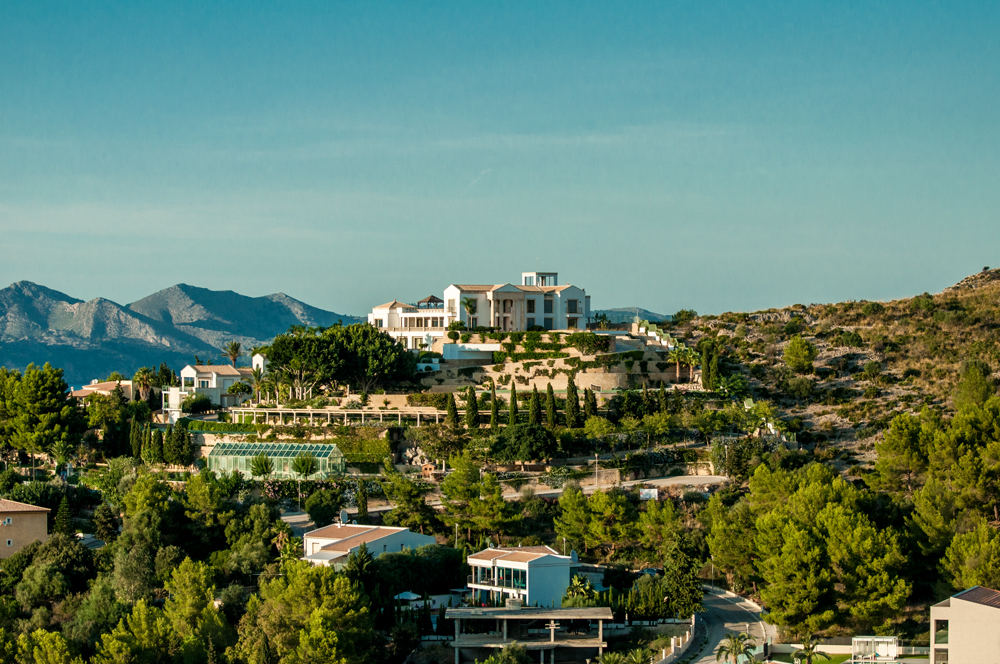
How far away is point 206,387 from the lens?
7694cm

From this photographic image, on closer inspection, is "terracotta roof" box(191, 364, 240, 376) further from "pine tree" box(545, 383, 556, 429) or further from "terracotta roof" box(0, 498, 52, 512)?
"pine tree" box(545, 383, 556, 429)

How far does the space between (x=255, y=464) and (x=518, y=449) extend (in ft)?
47.3

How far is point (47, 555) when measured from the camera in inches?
2008

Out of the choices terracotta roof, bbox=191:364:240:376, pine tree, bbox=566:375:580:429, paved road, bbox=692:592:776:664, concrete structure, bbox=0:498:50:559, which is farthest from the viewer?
terracotta roof, bbox=191:364:240:376

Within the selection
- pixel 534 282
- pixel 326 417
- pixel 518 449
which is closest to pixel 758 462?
pixel 518 449

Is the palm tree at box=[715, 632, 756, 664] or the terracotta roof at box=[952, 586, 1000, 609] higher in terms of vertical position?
the terracotta roof at box=[952, 586, 1000, 609]

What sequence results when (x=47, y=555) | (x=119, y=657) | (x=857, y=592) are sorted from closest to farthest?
(x=119, y=657) → (x=857, y=592) → (x=47, y=555)

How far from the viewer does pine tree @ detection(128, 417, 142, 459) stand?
2611 inches

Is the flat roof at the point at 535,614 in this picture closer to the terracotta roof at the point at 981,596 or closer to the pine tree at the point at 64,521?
the terracotta roof at the point at 981,596

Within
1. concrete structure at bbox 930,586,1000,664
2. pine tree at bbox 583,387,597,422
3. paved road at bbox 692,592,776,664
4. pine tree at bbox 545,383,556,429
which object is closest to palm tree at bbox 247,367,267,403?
pine tree at bbox 545,383,556,429

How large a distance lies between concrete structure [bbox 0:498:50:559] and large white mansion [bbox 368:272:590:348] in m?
28.2

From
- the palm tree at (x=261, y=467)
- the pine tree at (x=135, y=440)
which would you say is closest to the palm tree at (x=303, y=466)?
the palm tree at (x=261, y=467)

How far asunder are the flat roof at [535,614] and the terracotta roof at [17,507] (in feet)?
82.5

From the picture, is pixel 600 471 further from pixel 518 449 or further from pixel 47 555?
pixel 47 555
